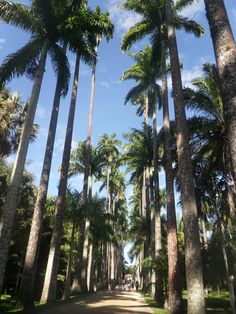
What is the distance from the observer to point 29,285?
13.5 metres

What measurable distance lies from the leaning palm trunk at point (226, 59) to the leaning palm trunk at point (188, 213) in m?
4.17

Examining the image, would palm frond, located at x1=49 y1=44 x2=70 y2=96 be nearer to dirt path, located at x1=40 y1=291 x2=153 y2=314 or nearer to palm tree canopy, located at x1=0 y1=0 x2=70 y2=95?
palm tree canopy, located at x1=0 y1=0 x2=70 y2=95

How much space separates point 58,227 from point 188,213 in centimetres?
988

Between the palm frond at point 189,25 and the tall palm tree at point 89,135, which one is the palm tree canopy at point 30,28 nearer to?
the tall palm tree at point 89,135

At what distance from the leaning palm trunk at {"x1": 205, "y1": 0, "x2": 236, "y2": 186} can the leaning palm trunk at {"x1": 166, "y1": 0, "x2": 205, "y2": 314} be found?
417cm

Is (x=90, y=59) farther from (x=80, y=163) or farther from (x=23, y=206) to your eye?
(x=80, y=163)

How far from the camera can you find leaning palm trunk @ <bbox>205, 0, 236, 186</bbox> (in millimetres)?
5821

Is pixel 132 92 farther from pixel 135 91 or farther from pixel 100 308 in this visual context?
pixel 100 308

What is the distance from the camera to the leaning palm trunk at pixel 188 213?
29.2ft

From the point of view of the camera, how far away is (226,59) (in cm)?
645

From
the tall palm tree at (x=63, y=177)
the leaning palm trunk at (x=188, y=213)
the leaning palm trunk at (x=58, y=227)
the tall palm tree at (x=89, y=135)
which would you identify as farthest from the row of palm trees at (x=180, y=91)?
the leaning palm trunk at (x=58, y=227)

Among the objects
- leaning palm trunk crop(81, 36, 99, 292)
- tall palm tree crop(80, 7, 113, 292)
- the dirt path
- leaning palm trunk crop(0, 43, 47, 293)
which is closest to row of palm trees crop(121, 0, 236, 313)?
the dirt path

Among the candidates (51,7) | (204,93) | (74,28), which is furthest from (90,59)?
(204,93)

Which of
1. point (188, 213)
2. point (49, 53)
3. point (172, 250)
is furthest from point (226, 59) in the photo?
→ point (49, 53)
